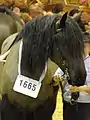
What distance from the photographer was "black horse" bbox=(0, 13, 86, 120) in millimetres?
2357

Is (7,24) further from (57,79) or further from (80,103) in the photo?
(57,79)

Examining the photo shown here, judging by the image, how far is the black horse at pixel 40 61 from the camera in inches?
92.8

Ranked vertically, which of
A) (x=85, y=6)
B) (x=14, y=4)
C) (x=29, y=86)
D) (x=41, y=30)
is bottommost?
(x=85, y=6)

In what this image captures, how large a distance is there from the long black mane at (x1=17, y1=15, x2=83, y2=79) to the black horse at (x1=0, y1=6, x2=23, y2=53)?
1.62 m

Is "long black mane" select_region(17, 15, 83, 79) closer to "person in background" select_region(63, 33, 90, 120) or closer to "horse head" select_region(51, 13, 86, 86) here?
"horse head" select_region(51, 13, 86, 86)

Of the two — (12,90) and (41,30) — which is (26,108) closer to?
(12,90)

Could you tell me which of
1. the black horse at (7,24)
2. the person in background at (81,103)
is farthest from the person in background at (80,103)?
the black horse at (7,24)

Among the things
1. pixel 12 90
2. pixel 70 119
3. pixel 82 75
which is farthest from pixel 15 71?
pixel 70 119

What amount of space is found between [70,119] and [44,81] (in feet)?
2.16

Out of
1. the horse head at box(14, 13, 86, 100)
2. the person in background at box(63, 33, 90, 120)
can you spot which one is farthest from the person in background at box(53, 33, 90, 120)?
the horse head at box(14, 13, 86, 100)

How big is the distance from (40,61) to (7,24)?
188 cm

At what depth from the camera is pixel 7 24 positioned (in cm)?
425

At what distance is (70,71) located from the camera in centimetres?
236

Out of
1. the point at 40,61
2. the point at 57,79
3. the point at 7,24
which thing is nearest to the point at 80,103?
the point at 57,79
